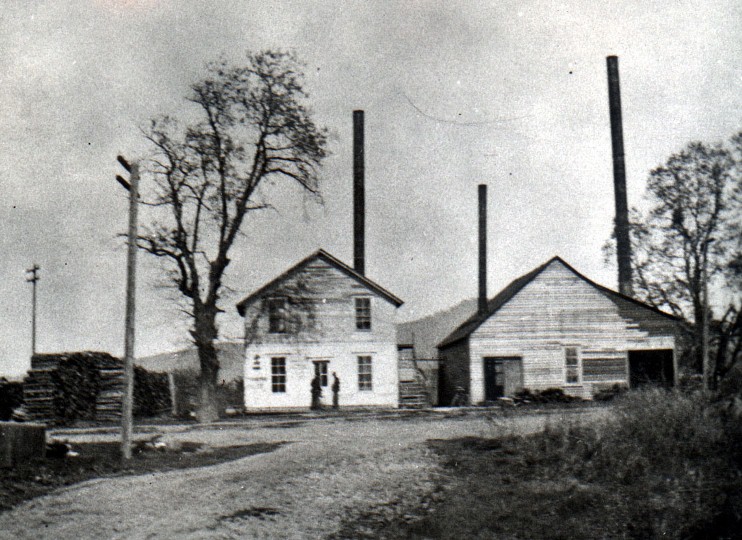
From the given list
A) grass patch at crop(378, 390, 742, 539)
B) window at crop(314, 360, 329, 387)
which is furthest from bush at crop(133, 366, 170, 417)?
grass patch at crop(378, 390, 742, 539)

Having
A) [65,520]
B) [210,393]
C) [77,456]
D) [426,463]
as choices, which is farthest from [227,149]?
[65,520]

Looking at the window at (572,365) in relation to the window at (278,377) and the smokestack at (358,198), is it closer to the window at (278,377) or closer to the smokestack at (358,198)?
the smokestack at (358,198)

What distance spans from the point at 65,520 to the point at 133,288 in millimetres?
6862

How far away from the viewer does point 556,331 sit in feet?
113

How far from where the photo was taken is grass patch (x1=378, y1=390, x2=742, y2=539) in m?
9.66

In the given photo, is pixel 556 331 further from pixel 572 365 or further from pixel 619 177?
pixel 619 177

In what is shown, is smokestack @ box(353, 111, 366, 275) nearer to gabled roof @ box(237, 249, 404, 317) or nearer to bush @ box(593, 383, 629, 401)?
gabled roof @ box(237, 249, 404, 317)

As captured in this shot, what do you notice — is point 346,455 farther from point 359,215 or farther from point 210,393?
point 359,215

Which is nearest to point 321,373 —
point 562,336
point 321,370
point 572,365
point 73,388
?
point 321,370

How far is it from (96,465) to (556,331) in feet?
80.1

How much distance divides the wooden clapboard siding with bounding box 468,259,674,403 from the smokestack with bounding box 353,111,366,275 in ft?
24.1

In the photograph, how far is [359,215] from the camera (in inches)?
1532

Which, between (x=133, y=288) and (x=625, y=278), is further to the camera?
(x=625, y=278)

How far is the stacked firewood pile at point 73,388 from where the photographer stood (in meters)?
27.5
